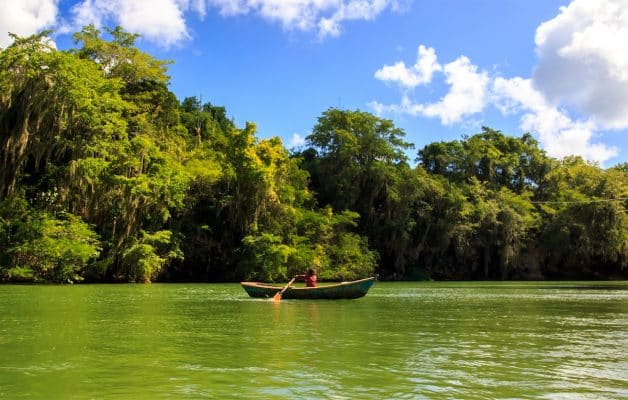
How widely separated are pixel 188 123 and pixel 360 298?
2848cm

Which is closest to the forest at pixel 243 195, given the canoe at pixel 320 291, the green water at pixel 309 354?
the canoe at pixel 320 291

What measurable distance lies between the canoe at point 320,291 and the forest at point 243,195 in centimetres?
1276

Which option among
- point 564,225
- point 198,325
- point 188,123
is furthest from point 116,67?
point 564,225

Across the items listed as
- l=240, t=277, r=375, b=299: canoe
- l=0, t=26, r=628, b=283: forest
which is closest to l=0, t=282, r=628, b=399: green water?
l=240, t=277, r=375, b=299: canoe

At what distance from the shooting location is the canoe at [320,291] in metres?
20.5

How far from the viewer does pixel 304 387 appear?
686 centimetres

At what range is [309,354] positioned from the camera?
9.08 m

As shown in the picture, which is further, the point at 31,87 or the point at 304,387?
the point at 31,87

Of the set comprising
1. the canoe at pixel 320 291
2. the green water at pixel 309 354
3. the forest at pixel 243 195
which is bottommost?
the green water at pixel 309 354

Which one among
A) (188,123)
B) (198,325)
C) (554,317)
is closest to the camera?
(198,325)

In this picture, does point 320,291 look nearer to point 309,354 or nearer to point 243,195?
point 309,354

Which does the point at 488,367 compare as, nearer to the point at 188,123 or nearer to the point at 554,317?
the point at 554,317

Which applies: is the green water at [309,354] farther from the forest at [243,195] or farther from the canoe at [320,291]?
the forest at [243,195]

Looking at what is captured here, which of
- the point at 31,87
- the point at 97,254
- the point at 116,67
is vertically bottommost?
the point at 97,254
